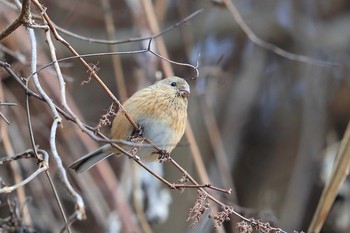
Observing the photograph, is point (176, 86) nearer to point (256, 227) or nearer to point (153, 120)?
point (153, 120)

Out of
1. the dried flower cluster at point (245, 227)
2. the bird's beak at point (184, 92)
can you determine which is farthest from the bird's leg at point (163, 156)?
the bird's beak at point (184, 92)

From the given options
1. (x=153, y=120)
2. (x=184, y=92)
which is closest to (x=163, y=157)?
(x=153, y=120)

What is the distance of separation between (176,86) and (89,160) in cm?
51

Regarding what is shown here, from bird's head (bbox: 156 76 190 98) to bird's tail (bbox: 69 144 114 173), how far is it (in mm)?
380

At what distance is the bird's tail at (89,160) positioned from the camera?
2.58m

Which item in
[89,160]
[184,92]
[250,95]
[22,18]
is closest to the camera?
[22,18]

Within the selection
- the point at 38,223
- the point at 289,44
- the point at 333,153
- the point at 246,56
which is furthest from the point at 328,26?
the point at 38,223

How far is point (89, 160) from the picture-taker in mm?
2615

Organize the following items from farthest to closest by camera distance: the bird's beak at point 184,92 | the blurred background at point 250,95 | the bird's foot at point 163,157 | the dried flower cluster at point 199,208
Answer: the blurred background at point 250,95, the bird's beak at point 184,92, the bird's foot at point 163,157, the dried flower cluster at point 199,208

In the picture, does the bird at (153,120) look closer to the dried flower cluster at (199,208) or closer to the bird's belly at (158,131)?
the bird's belly at (158,131)

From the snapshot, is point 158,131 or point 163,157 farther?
point 158,131

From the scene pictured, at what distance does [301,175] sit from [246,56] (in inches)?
36.7

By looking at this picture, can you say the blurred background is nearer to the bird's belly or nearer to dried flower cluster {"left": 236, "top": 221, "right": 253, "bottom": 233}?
the bird's belly

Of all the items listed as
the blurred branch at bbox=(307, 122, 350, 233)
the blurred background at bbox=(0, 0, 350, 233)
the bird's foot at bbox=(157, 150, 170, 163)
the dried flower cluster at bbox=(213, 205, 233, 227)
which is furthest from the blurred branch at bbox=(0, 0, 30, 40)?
the blurred background at bbox=(0, 0, 350, 233)
